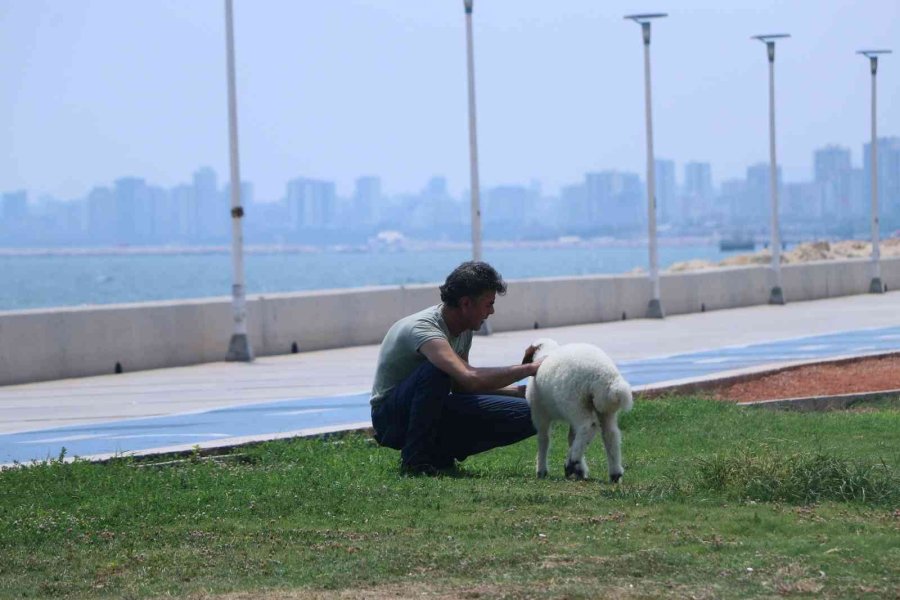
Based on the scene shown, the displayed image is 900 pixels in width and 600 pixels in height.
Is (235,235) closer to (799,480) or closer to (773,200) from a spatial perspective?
(799,480)

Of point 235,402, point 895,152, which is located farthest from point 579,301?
point 895,152

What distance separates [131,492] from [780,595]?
4479 mm

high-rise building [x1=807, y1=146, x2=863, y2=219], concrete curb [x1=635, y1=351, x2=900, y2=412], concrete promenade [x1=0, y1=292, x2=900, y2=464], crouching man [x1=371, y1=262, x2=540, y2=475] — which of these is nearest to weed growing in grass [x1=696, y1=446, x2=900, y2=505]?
crouching man [x1=371, y1=262, x2=540, y2=475]

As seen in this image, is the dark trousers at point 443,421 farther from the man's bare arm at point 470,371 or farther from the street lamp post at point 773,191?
the street lamp post at point 773,191

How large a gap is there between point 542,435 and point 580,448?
15.5 inches

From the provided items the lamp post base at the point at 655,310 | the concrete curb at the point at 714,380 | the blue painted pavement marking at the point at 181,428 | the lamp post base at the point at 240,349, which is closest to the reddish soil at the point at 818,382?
the concrete curb at the point at 714,380

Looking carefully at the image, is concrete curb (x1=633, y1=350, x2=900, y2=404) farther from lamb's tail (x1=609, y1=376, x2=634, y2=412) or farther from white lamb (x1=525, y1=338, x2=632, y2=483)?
lamb's tail (x1=609, y1=376, x2=634, y2=412)

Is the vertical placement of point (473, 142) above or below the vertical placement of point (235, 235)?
above

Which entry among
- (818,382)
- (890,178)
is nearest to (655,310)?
(818,382)

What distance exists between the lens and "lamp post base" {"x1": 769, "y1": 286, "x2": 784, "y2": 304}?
37750mm

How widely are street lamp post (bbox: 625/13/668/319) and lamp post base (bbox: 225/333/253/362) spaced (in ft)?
40.4

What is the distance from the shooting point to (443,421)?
31.6 feet

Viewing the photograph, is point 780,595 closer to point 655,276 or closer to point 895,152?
point 655,276

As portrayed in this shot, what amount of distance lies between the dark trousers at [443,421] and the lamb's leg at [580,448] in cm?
46
